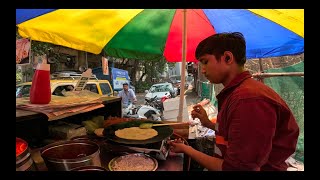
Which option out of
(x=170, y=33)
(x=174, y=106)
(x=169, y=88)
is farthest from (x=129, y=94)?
(x=170, y=33)

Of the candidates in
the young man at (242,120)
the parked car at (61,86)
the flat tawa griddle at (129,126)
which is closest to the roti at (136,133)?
the flat tawa griddle at (129,126)

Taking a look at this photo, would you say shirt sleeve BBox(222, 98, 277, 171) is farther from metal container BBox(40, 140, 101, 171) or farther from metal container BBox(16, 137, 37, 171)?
metal container BBox(16, 137, 37, 171)

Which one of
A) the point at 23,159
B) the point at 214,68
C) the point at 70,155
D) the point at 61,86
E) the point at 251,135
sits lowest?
the point at 70,155

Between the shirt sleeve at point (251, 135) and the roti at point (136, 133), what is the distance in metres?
0.78

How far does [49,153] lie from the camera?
5.08ft

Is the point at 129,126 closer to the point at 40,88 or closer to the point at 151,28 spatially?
the point at 40,88

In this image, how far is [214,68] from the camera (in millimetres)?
1730

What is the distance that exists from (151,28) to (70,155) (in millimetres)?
1972

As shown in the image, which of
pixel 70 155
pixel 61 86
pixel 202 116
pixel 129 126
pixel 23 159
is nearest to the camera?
pixel 23 159

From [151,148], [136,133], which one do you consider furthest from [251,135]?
[136,133]

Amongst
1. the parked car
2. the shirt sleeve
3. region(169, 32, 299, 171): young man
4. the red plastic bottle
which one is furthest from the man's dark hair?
the parked car

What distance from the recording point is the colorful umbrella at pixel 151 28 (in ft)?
8.78

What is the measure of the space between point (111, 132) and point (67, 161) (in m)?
0.67

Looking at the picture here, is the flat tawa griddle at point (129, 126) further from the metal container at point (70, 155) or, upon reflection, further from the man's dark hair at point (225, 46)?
the man's dark hair at point (225, 46)
